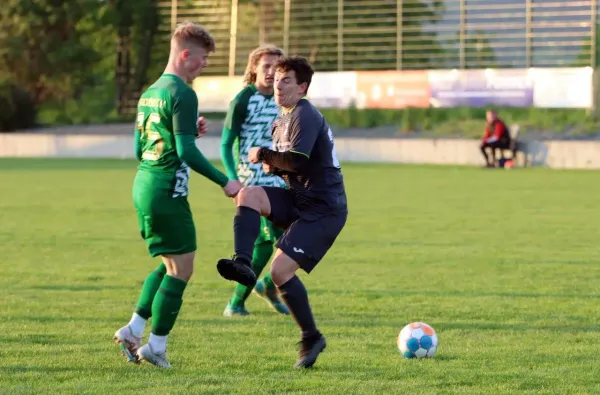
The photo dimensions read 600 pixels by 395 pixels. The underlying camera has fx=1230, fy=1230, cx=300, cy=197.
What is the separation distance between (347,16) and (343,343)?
3828 cm

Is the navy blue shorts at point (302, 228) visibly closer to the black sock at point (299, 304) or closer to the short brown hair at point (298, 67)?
the black sock at point (299, 304)

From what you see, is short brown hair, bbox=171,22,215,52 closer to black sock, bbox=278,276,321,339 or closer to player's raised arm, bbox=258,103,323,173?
player's raised arm, bbox=258,103,323,173

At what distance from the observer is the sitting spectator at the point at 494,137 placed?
3484cm

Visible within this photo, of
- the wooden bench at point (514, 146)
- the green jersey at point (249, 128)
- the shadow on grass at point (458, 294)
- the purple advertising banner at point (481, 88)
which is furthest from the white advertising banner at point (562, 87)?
the green jersey at point (249, 128)

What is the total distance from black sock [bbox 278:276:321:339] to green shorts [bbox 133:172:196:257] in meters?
0.59

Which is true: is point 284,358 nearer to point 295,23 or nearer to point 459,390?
point 459,390

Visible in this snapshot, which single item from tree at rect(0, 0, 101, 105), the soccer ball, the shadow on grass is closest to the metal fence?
tree at rect(0, 0, 101, 105)

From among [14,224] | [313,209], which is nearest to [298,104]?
[313,209]

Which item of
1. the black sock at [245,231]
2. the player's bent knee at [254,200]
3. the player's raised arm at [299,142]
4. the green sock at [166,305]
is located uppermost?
the player's raised arm at [299,142]

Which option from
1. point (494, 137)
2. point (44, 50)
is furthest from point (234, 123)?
point (44, 50)

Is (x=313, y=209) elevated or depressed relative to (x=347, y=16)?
depressed

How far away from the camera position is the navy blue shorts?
6.93 meters

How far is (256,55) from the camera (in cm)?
938

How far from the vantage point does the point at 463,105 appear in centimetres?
4238
